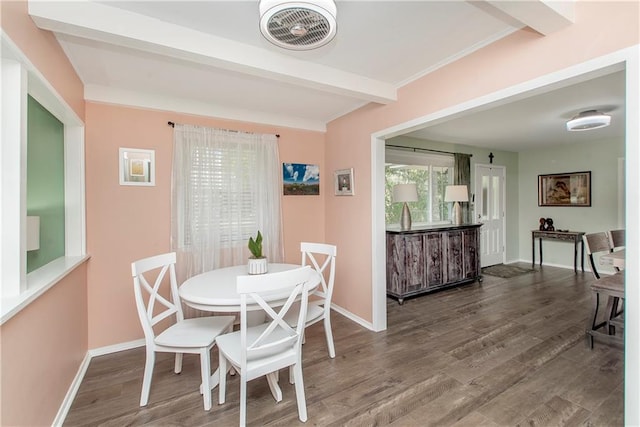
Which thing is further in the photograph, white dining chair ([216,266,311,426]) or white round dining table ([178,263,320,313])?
white round dining table ([178,263,320,313])

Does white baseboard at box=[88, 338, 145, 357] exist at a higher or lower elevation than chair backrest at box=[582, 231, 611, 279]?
lower

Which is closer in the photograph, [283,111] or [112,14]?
[112,14]

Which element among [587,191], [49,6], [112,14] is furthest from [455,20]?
[587,191]

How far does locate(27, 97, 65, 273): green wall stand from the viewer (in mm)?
1851

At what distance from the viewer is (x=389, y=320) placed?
336cm

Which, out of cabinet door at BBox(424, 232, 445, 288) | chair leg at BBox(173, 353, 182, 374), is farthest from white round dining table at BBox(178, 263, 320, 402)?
cabinet door at BBox(424, 232, 445, 288)

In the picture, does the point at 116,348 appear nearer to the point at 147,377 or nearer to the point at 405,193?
the point at 147,377

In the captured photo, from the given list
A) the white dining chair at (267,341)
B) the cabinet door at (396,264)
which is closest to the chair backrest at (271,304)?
the white dining chair at (267,341)

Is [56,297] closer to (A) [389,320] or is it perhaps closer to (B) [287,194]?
(B) [287,194]

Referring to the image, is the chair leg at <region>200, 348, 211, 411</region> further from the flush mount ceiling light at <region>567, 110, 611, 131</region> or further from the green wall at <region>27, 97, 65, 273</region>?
the flush mount ceiling light at <region>567, 110, 611, 131</region>

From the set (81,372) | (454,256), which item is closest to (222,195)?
(81,372)

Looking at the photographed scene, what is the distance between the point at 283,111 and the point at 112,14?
1927 millimetres

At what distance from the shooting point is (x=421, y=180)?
4.95 metres

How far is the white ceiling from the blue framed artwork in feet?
1.85
